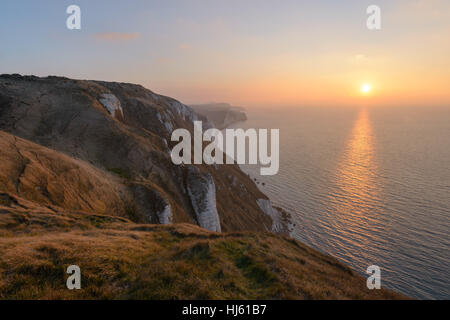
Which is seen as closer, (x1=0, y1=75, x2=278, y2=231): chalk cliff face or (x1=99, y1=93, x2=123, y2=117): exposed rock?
(x1=0, y1=75, x2=278, y2=231): chalk cliff face

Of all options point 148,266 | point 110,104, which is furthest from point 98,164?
point 148,266

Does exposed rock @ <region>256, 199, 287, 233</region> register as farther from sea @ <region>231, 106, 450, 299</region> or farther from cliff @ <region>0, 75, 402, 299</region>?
cliff @ <region>0, 75, 402, 299</region>

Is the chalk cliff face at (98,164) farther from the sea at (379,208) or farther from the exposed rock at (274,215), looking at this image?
the sea at (379,208)

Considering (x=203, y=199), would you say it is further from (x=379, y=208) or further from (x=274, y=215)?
(x=379, y=208)

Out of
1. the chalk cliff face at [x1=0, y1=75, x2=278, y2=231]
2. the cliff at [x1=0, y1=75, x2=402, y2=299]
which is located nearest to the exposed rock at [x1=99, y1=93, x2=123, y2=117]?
the chalk cliff face at [x1=0, y1=75, x2=278, y2=231]

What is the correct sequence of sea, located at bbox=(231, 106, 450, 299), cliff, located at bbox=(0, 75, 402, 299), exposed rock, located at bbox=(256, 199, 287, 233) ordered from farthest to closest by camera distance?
exposed rock, located at bbox=(256, 199, 287, 233)
sea, located at bbox=(231, 106, 450, 299)
cliff, located at bbox=(0, 75, 402, 299)
